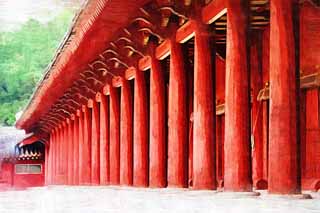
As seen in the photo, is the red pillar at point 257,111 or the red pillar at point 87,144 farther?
the red pillar at point 87,144

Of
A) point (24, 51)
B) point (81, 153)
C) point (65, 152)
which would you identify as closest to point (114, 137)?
point (81, 153)

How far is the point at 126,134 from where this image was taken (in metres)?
10.9

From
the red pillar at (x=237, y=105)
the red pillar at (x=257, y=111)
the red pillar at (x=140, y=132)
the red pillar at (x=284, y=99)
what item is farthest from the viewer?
the red pillar at (x=140, y=132)

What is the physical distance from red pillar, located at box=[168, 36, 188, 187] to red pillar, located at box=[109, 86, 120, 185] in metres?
3.53

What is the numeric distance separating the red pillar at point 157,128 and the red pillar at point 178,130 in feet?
1.97

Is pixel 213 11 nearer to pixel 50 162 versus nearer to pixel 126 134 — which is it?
pixel 126 134

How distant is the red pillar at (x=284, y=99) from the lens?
5227mm

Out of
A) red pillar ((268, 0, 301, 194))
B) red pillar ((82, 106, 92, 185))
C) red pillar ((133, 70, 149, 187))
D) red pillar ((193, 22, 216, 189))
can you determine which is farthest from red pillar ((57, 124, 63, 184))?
red pillar ((268, 0, 301, 194))

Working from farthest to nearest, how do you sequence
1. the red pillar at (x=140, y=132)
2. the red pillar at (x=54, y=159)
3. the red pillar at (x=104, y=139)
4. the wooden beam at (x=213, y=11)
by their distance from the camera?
the red pillar at (x=54, y=159)
the red pillar at (x=104, y=139)
the red pillar at (x=140, y=132)
the wooden beam at (x=213, y=11)

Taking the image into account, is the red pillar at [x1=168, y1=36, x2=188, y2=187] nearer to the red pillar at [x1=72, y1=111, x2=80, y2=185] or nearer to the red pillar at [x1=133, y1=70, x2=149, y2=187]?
the red pillar at [x1=133, y1=70, x2=149, y2=187]

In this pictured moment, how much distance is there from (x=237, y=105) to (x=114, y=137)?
231 inches

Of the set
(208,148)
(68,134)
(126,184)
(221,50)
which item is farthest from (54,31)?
(68,134)

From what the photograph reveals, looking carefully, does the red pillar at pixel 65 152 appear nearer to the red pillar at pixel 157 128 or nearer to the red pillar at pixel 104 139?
the red pillar at pixel 104 139

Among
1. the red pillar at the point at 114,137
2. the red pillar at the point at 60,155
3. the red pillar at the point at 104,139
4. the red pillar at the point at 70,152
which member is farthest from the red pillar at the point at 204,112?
the red pillar at the point at 60,155
